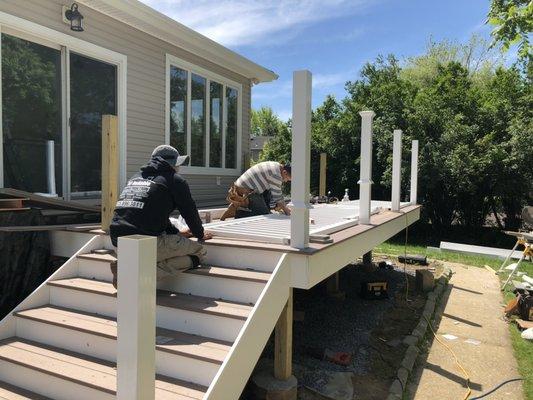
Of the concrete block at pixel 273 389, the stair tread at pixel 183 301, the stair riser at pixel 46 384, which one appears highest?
the stair tread at pixel 183 301

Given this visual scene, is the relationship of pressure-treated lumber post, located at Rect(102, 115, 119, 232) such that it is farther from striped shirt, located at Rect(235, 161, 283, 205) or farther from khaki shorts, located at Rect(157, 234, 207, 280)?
striped shirt, located at Rect(235, 161, 283, 205)

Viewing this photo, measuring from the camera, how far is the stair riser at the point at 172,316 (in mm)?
3004

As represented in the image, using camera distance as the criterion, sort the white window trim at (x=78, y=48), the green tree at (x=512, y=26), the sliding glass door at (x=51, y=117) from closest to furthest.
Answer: the green tree at (x=512, y=26)
the white window trim at (x=78, y=48)
the sliding glass door at (x=51, y=117)

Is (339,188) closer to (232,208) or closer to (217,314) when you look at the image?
(232,208)

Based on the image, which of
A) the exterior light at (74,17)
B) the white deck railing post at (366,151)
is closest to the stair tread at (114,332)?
the white deck railing post at (366,151)

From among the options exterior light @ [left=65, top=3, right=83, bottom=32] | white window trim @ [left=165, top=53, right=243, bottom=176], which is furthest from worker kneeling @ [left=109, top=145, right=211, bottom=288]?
white window trim @ [left=165, top=53, right=243, bottom=176]

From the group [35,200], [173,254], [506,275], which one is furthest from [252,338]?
[506,275]

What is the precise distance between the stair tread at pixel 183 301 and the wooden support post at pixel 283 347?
47 centimetres

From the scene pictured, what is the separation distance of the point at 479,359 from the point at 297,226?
2901 millimetres

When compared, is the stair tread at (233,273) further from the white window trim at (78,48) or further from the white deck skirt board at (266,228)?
the white window trim at (78,48)

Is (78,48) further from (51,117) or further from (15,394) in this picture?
(15,394)

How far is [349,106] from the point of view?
16625mm

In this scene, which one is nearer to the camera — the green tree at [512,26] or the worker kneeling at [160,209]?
the worker kneeling at [160,209]

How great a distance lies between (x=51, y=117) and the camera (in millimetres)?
5582
